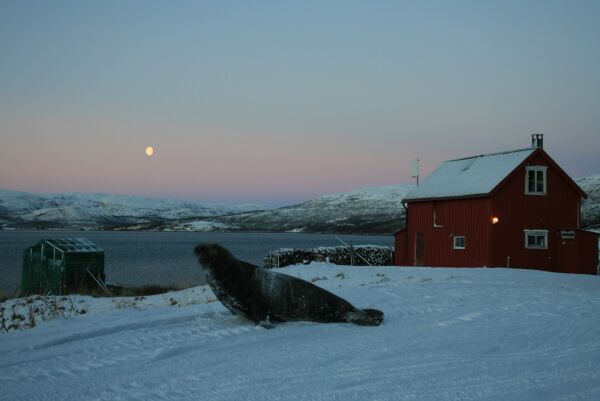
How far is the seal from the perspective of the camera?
8555mm

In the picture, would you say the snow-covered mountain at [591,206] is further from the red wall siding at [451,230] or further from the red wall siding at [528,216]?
the red wall siding at [451,230]

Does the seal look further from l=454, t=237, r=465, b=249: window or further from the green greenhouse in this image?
the green greenhouse

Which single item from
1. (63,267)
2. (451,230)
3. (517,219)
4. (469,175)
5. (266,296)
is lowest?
(63,267)

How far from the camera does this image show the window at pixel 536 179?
28763 mm

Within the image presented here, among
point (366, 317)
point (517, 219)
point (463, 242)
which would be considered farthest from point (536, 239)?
point (366, 317)

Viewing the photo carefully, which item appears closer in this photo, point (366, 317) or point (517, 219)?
point (366, 317)

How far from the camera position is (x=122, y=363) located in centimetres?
→ 630

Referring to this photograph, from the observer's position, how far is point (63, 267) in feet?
95.0

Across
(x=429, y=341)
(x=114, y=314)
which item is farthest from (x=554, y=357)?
(x=114, y=314)

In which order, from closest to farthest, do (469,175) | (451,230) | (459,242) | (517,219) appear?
(517,219) → (459,242) → (451,230) → (469,175)

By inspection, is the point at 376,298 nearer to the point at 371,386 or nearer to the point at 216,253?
the point at 216,253

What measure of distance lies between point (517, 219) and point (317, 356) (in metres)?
24.4

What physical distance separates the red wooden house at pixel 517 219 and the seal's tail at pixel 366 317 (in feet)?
68.0

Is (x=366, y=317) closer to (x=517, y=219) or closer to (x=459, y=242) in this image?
(x=517, y=219)
